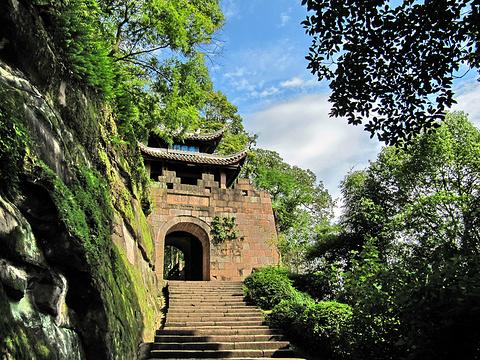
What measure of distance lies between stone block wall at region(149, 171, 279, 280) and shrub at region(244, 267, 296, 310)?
3.26m

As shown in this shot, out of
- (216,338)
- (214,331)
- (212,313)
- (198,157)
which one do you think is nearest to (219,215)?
(198,157)

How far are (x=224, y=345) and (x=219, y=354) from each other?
1.21 feet

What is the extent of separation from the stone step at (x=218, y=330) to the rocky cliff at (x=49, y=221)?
276 centimetres

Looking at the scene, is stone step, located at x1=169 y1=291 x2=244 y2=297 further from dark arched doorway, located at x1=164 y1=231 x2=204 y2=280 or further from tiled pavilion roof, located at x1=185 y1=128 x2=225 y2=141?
tiled pavilion roof, located at x1=185 y1=128 x2=225 y2=141

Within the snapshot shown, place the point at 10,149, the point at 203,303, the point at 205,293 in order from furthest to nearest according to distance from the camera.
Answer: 1. the point at 205,293
2. the point at 203,303
3. the point at 10,149

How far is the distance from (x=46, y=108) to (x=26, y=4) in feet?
3.87

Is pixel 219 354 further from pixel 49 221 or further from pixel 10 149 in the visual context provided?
pixel 10 149

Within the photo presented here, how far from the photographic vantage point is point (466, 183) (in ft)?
67.6

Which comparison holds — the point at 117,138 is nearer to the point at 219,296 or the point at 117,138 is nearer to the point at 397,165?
the point at 219,296

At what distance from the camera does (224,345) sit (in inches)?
317

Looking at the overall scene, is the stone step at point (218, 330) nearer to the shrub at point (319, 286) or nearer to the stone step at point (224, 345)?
the stone step at point (224, 345)

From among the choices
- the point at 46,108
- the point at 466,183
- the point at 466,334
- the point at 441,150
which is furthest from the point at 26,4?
the point at 466,183

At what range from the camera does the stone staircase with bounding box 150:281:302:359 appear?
7.76 metres

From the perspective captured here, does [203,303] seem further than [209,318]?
Yes
